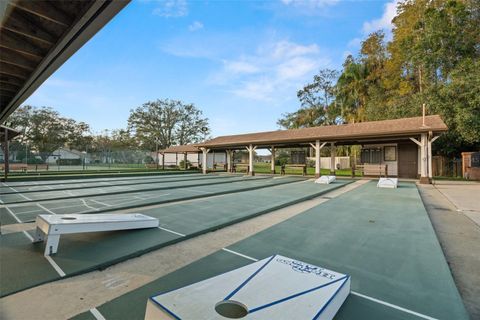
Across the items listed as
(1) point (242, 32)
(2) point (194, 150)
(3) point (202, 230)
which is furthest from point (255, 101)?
(3) point (202, 230)

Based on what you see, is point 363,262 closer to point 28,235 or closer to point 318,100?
point 28,235

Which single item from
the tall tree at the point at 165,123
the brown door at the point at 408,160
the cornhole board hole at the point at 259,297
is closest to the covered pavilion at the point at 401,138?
the brown door at the point at 408,160

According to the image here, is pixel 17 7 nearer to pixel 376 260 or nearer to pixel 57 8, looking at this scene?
pixel 57 8

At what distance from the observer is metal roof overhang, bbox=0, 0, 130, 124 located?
2207 millimetres

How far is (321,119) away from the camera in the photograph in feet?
107

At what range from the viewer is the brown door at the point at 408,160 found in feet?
47.4

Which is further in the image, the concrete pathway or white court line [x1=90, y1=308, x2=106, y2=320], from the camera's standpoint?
the concrete pathway

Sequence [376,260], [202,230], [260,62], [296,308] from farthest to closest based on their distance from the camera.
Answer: [260,62]
[202,230]
[376,260]
[296,308]

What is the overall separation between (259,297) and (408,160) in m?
16.5

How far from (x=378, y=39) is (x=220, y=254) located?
1166 inches

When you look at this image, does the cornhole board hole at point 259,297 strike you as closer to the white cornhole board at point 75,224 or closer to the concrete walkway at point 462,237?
the concrete walkway at point 462,237

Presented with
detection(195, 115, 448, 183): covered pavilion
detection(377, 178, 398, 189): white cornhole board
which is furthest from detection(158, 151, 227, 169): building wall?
detection(377, 178, 398, 189): white cornhole board

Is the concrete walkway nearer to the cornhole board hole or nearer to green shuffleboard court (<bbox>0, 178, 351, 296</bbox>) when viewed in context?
the cornhole board hole

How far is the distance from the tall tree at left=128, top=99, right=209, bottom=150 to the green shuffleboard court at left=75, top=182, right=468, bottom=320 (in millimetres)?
34719
